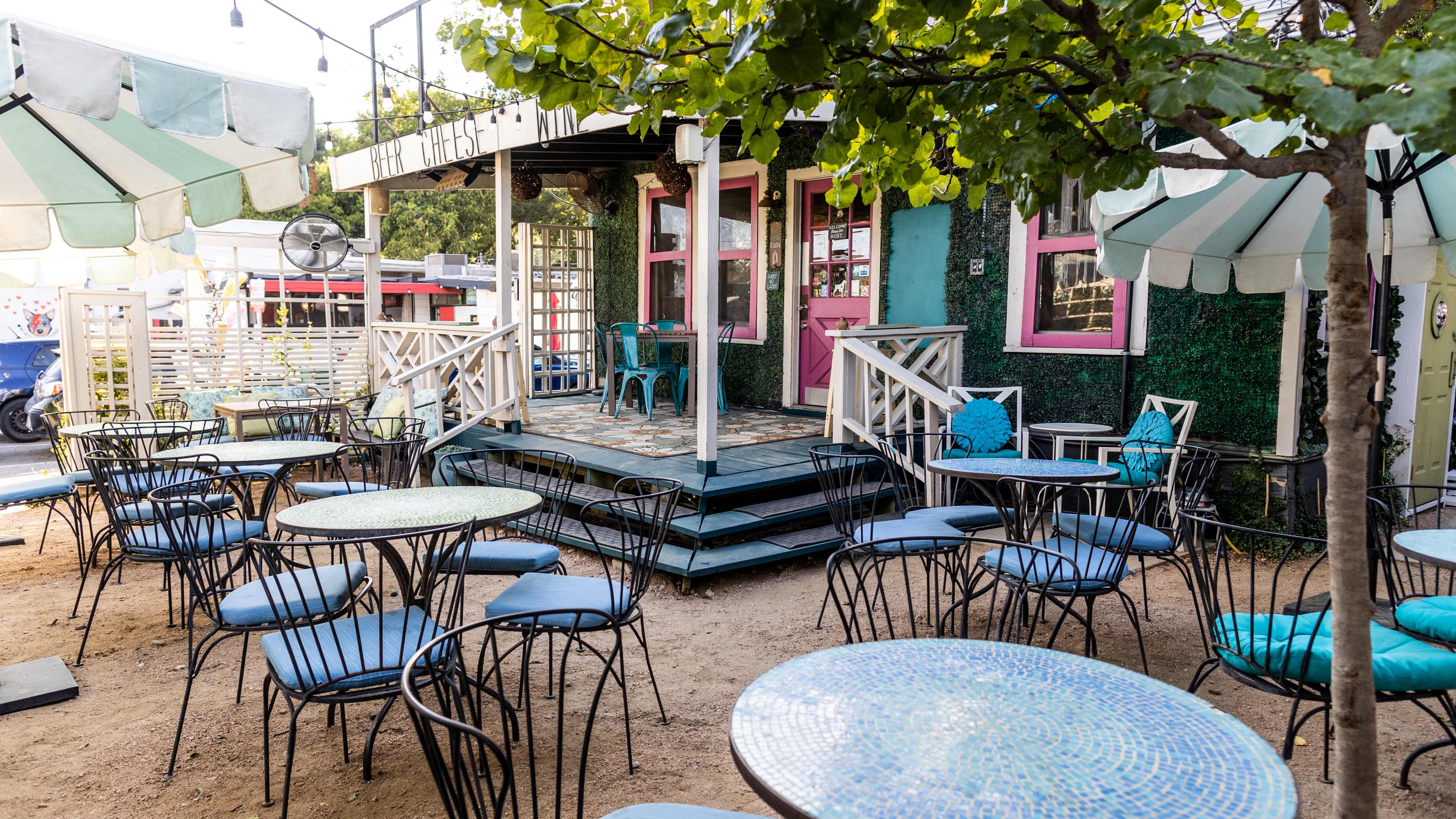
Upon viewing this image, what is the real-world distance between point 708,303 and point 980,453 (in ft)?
6.97

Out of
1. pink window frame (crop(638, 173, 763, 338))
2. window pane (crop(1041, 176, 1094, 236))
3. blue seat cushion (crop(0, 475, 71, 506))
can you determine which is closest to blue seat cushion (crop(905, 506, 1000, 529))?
window pane (crop(1041, 176, 1094, 236))

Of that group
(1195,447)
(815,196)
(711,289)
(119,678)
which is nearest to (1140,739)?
(1195,447)

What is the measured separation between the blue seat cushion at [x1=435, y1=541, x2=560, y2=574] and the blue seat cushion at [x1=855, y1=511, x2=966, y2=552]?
1344 millimetres

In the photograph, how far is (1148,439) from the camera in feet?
17.3

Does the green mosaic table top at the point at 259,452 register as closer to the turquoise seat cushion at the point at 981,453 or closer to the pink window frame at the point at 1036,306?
the turquoise seat cushion at the point at 981,453

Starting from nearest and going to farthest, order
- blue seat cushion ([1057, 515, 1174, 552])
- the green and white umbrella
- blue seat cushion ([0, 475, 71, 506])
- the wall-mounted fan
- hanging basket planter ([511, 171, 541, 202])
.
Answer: the green and white umbrella, blue seat cushion ([1057, 515, 1174, 552]), blue seat cushion ([0, 475, 71, 506]), hanging basket planter ([511, 171, 541, 202]), the wall-mounted fan

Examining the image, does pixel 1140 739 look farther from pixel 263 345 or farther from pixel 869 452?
pixel 263 345

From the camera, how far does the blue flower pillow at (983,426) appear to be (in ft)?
19.4

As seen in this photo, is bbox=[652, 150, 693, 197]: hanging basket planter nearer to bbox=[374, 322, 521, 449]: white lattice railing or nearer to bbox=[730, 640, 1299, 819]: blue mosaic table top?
bbox=[374, 322, 521, 449]: white lattice railing

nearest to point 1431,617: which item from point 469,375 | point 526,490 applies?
point 526,490

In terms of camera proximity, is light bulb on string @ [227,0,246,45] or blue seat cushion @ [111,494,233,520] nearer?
blue seat cushion @ [111,494,233,520]

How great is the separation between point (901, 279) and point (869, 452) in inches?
96.3

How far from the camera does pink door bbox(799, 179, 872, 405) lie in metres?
7.87

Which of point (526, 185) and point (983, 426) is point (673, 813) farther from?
point (526, 185)
